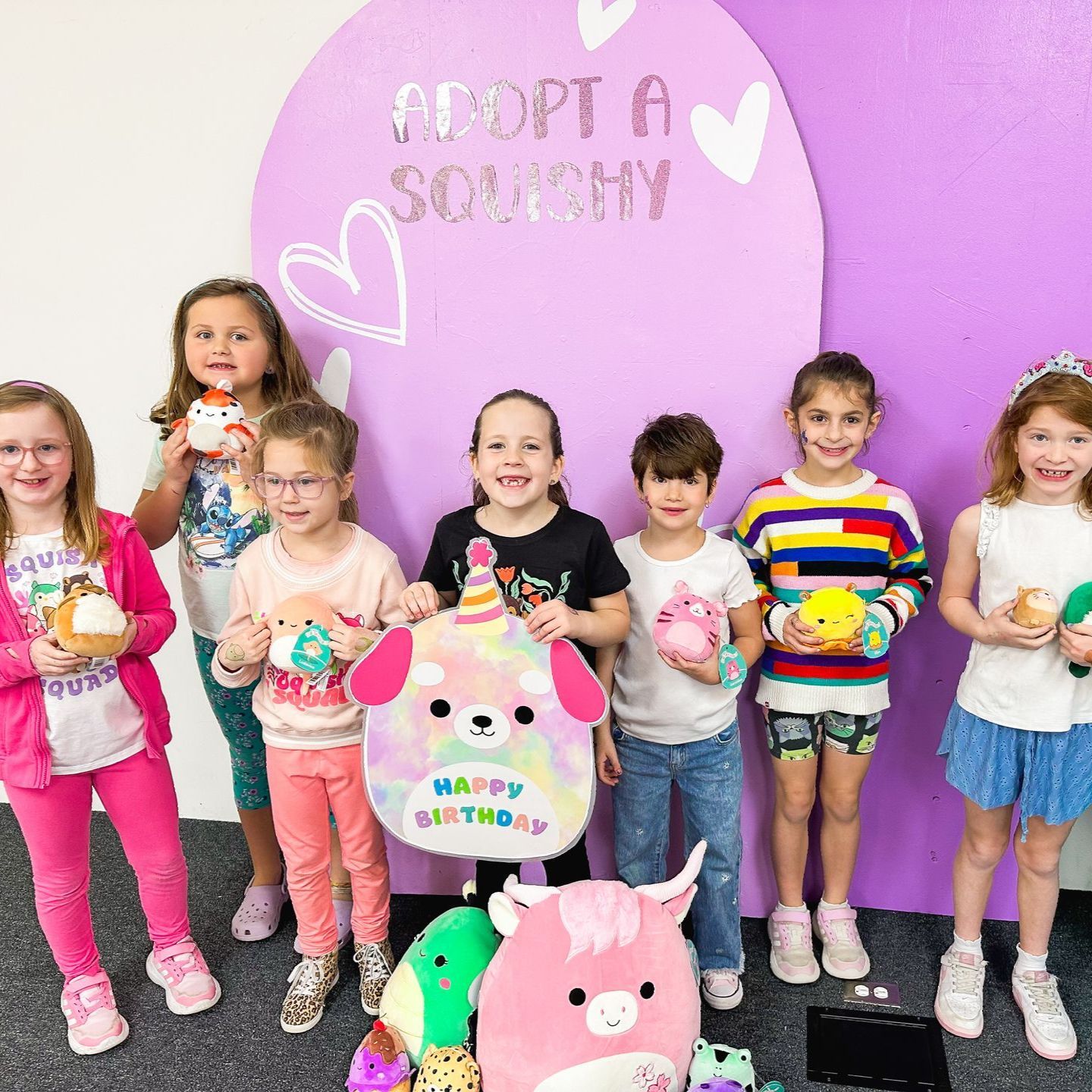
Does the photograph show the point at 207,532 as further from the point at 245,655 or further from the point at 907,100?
the point at 907,100

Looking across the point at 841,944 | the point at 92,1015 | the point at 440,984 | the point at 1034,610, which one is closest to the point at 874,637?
the point at 1034,610

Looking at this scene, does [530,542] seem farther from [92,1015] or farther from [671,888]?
[92,1015]

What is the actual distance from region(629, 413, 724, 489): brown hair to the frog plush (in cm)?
106

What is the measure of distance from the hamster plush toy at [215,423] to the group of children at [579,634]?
0.13ft

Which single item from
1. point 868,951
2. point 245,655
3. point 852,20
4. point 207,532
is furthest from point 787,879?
point 852,20

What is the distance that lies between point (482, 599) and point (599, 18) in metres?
1.27

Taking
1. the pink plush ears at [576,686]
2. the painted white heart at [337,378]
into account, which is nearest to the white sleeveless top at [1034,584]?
the pink plush ears at [576,686]

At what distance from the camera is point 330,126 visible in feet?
6.86

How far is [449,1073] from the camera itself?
164cm

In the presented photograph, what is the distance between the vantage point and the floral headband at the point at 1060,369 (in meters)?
1.70

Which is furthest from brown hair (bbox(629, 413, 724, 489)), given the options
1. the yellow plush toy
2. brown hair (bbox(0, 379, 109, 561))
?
brown hair (bbox(0, 379, 109, 561))

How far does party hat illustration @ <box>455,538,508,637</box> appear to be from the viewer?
5.51ft

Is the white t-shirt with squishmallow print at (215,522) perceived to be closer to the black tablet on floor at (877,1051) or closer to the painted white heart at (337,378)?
the painted white heart at (337,378)

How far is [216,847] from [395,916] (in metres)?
0.65
